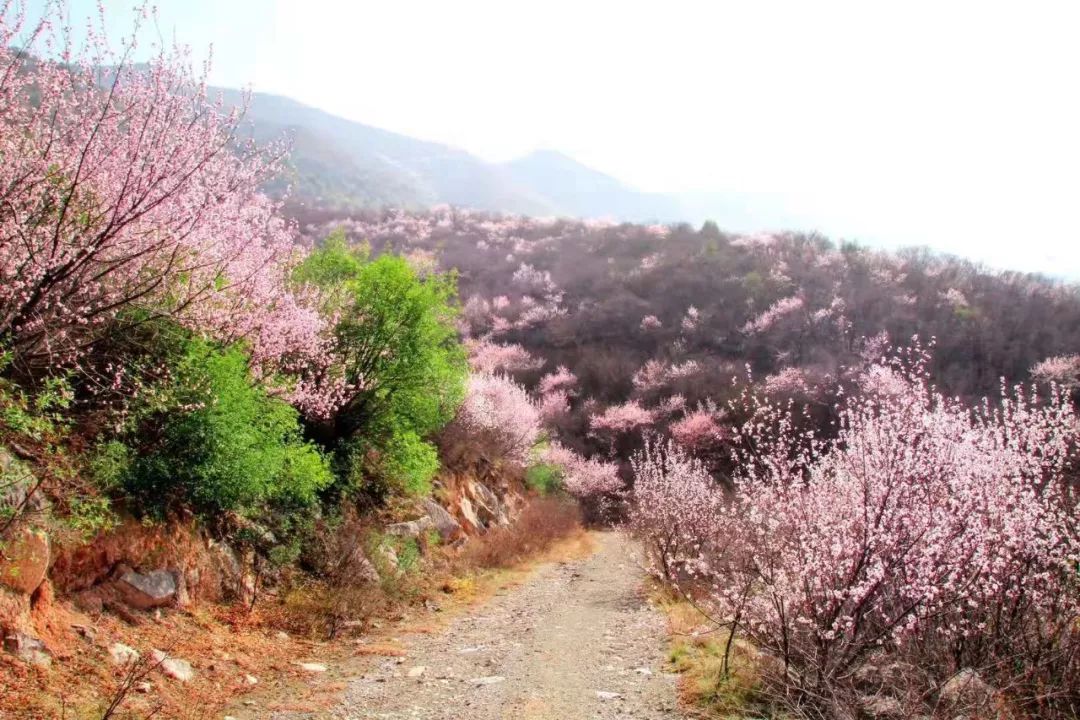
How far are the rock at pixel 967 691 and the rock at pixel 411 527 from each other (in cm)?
897

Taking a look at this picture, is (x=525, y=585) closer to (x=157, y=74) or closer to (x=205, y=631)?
(x=205, y=631)

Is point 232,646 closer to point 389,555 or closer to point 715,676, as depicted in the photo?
point 389,555

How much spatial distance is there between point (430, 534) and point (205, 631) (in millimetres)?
6504

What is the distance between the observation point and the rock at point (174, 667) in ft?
19.2

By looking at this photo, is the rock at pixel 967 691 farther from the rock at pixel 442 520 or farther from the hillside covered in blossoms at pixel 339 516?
the rock at pixel 442 520

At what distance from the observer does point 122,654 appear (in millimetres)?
5781

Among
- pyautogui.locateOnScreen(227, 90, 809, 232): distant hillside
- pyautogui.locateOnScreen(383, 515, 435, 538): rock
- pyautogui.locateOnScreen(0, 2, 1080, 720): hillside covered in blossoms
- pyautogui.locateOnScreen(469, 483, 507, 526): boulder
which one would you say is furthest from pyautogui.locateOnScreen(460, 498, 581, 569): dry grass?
pyautogui.locateOnScreen(227, 90, 809, 232): distant hillside

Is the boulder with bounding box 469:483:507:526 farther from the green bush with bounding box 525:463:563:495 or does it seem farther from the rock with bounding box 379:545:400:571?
the rock with bounding box 379:545:400:571

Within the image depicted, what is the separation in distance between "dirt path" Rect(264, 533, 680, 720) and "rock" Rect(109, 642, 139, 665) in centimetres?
144

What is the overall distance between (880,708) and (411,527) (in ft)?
29.8

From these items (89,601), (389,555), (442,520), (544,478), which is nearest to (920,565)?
(89,601)

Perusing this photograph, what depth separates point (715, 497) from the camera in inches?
483

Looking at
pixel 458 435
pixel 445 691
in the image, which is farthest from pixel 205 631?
pixel 458 435

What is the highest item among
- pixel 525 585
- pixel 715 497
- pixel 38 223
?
pixel 38 223
